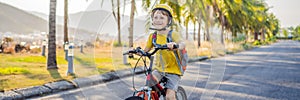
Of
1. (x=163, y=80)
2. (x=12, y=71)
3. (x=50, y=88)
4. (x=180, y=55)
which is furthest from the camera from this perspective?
(x=12, y=71)

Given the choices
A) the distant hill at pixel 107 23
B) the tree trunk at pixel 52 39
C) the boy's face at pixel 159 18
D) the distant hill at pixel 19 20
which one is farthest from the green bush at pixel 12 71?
the distant hill at pixel 19 20

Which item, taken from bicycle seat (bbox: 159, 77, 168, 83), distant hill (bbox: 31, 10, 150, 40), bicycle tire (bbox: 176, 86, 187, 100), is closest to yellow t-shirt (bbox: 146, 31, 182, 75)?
bicycle seat (bbox: 159, 77, 168, 83)

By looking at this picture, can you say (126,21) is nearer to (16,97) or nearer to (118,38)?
(118,38)

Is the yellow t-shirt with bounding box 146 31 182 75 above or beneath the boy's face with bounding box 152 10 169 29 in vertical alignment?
beneath

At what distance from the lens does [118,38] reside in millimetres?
3820

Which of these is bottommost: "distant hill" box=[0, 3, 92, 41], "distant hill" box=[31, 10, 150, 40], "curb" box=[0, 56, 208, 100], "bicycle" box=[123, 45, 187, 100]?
"curb" box=[0, 56, 208, 100]

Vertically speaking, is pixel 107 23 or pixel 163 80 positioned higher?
pixel 107 23

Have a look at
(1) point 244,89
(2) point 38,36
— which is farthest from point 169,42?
(2) point 38,36

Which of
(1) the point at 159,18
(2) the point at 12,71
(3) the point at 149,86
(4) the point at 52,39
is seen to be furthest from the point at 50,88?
(1) the point at 159,18

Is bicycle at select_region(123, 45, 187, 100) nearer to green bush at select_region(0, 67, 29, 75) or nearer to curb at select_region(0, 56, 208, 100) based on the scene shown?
curb at select_region(0, 56, 208, 100)

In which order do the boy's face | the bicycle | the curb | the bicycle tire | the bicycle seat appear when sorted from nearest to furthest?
the bicycle
the boy's face
the bicycle seat
the bicycle tire
the curb

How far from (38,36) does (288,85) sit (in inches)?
747

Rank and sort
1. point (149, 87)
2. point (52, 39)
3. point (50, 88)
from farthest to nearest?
point (52, 39) → point (50, 88) → point (149, 87)

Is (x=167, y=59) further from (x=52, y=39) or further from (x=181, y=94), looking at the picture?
(x=52, y=39)
